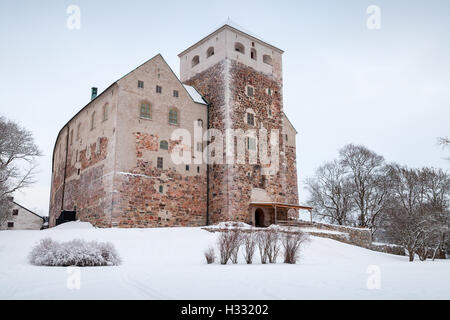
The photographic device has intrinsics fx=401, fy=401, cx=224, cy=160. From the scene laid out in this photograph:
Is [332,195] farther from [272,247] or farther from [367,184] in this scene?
[272,247]

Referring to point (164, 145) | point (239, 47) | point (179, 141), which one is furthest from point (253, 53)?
point (164, 145)

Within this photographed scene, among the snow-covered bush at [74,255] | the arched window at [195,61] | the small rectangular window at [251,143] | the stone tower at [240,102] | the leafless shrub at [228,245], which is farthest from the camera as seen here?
the arched window at [195,61]

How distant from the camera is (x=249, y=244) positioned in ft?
50.5

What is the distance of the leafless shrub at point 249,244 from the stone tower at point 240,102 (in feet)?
40.3

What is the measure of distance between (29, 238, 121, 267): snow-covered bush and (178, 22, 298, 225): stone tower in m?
15.4

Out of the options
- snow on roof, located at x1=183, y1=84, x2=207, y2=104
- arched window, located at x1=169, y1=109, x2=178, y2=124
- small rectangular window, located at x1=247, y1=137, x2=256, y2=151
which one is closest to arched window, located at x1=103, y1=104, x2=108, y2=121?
arched window, located at x1=169, y1=109, x2=178, y2=124

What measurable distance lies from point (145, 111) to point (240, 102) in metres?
7.59

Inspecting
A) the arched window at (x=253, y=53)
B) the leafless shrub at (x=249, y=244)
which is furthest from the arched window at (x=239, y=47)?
the leafless shrub at (x=249, y=244)

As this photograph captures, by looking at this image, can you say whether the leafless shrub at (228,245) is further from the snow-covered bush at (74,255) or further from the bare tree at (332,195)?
the bare tree at (332,195)

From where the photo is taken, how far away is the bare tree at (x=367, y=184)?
131ft

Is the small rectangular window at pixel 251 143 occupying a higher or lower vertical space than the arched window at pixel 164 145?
higher
